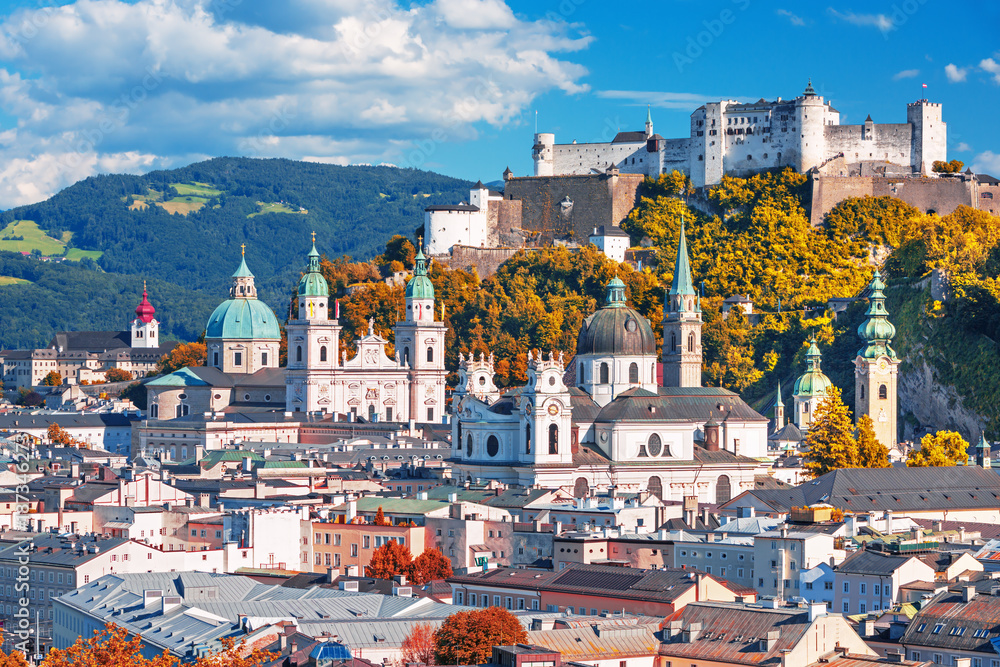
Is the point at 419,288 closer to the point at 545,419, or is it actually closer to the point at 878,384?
the point at 878,384

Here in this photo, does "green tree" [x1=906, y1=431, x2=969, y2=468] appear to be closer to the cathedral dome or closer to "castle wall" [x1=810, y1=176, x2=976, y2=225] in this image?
"castle wall" [x1=810, y1=176, x2=976, y2=225]

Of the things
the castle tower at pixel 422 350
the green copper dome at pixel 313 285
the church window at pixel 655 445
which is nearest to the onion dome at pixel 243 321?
the green copper dome at pixel 313 285

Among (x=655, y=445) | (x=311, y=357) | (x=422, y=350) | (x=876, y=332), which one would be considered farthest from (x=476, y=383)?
(x=311, y=357)

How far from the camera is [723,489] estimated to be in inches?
3391

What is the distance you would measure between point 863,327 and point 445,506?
121 feet

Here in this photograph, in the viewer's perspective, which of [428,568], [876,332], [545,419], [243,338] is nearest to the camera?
[428,568]

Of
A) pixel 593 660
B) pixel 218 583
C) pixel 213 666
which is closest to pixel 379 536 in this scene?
pixel 218 583

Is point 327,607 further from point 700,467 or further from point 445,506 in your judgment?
point 700,467

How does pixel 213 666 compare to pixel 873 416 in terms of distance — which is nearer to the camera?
pixel 213 666

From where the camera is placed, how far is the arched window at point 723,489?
8569cm

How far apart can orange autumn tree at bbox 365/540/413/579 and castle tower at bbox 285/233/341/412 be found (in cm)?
5616

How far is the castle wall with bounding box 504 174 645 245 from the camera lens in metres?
131

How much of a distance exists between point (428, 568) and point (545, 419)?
24375 millimetres

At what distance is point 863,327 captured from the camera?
98.5m
